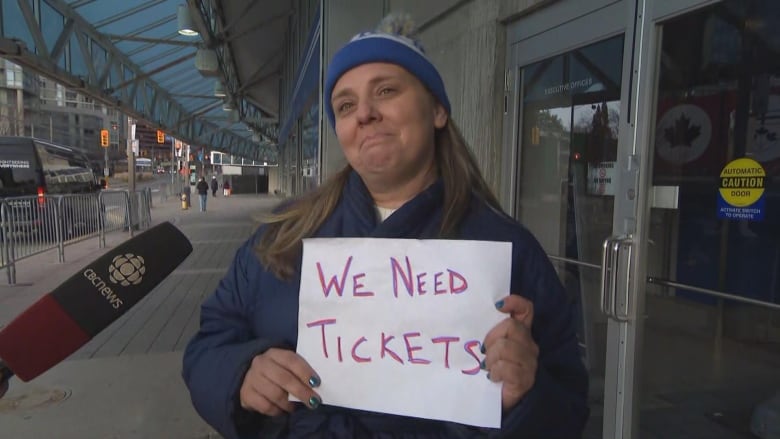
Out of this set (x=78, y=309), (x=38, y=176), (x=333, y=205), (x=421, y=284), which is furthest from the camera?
(x=38, y=176)

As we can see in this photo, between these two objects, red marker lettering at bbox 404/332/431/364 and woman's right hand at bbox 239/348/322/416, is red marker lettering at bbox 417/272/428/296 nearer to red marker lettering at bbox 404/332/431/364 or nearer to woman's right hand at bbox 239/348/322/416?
red marker lettering at bbox 404/332/431/364

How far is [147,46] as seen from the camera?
53.1ft

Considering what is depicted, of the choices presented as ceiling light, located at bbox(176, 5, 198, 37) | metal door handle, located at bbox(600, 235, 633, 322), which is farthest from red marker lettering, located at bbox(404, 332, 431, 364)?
ceiling light, located at bbox(176, 5, 198, 37)

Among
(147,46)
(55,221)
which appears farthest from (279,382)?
(147,46)

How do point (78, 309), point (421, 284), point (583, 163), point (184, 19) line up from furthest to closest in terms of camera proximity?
→ 1. point (184, 19)
2. point (583, 163)
3. point (78, 309)
4. point (421, 284)

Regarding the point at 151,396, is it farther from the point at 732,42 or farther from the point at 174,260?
the point at 732,42

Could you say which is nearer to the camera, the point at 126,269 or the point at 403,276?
the point at 403,276

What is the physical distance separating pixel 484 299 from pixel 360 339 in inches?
11.7

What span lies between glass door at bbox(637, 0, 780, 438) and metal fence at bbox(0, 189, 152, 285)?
28.3 feet

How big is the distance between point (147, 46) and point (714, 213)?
17.1 meters

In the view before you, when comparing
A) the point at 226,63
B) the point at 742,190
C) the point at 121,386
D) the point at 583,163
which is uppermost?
the point at 226,63

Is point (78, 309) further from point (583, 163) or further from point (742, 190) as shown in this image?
point (583, 163)

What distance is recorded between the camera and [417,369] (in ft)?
3.85

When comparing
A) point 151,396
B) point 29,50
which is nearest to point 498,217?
point 151,396
